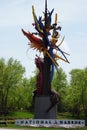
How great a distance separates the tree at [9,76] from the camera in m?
67.8

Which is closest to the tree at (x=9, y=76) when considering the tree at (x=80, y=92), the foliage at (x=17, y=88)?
the foliage at (x=17, y=88)

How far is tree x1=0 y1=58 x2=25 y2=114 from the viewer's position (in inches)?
2667

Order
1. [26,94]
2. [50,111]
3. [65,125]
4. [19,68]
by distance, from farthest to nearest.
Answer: [26,94]
[19,68]
[50,111]
[65,125]

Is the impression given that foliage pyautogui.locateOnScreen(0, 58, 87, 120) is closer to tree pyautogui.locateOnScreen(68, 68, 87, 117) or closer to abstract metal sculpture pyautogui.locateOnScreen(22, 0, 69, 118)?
tree pyautogui.locateOnScreen(68, 68, 87, 117)

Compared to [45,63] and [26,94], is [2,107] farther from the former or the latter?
[45,63]

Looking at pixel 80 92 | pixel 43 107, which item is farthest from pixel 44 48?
pixel 80 92

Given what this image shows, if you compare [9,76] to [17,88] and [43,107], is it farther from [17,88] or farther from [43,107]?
[43,107]

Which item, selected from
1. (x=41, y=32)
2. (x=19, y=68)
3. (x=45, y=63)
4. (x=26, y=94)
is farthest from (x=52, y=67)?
(x=26, y=94)

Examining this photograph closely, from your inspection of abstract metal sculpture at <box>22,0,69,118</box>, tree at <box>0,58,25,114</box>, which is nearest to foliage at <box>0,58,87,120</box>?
tree at <box>0,58,25,114</box>

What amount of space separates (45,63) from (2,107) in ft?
91.8

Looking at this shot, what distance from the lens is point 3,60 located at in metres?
69.8

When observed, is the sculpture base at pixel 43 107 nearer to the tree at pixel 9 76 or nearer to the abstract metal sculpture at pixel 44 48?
the abstract metal sculpture at pixel 44 48

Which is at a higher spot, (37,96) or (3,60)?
(3,60)

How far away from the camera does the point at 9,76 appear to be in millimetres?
67875
